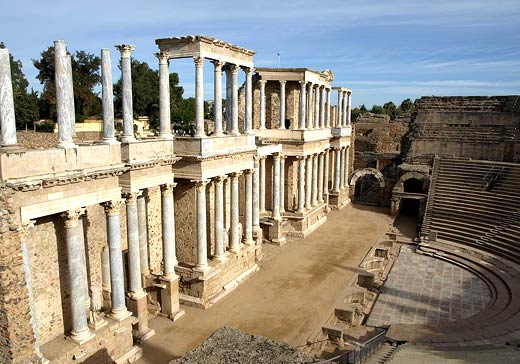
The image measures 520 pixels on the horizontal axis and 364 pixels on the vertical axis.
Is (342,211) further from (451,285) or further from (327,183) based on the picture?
(451,285)

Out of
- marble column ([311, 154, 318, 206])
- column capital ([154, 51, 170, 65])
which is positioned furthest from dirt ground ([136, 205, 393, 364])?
column capital ([154, 51, 170, 65])

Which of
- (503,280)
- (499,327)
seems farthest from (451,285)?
(499,327)

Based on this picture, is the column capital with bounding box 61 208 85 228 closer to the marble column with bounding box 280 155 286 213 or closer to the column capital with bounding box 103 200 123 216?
the column capital with bounding box 103 200 123 216

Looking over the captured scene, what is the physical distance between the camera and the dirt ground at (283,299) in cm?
1366

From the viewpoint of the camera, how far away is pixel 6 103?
925cm

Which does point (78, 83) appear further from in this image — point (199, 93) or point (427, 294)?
point (427, 294)

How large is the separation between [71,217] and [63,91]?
3176 millimetres

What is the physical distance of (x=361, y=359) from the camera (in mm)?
11375

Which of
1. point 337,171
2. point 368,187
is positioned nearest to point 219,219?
point 337,171

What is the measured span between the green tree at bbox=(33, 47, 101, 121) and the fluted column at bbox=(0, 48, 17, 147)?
30.1 m

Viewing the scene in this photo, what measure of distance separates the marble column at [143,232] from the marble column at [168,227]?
64 cm

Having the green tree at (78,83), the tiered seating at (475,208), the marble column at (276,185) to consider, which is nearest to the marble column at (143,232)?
the marble column at (276,185)

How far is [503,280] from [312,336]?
10136 mm

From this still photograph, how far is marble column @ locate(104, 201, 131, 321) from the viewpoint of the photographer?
12211mm
